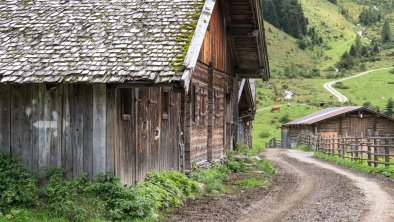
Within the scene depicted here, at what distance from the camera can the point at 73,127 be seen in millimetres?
11602

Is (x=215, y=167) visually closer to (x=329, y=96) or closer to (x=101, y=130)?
(x=101, y=130)

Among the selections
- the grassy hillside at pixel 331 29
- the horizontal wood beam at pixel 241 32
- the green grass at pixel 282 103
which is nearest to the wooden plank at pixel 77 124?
the horizontal wood beam at pixel 241 32

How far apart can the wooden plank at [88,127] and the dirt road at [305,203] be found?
2.12 m

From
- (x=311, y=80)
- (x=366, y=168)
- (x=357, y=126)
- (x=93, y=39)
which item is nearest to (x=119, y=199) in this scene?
(x=93, y=39)

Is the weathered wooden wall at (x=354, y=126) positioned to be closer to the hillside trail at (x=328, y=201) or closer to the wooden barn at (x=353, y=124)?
the wooden barn at (x=353, y=124)

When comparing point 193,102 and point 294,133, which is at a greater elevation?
point 193,102

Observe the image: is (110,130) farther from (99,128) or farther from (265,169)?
(265,169)

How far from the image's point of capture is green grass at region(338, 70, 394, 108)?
241 ft

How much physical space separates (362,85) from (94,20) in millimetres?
78506

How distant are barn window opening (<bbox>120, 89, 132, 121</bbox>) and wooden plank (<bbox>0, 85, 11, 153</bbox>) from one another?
2.52 m

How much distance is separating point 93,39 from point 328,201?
23.5 feet

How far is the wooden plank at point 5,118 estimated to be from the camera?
11961 millimetres

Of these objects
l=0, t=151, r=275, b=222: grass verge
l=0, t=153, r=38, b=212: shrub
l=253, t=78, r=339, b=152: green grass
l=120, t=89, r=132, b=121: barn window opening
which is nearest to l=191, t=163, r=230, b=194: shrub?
l=0, t=151, r=275, b=222: grass verge

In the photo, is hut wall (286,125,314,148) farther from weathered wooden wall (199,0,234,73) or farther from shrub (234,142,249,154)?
weathered wooden wall (199,0,234,73)
